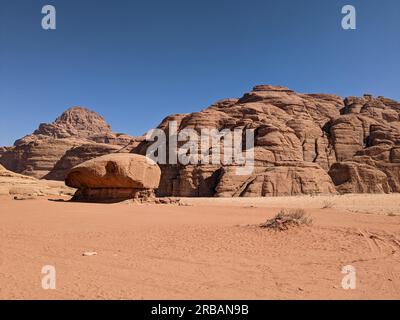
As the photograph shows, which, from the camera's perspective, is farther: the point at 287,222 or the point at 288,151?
the point at 288,151

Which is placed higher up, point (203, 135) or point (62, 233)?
point (203, 135)

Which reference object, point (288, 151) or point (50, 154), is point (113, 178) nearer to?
point (288, 151)

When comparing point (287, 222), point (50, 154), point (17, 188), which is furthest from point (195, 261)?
point (50, 154)

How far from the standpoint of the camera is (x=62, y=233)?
897cm

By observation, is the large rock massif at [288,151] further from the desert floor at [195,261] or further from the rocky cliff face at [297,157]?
the desert floor at [195,261]

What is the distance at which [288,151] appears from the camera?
43.0 metres

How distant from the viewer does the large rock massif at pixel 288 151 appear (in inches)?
1448

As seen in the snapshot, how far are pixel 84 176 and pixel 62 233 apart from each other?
11266 mm

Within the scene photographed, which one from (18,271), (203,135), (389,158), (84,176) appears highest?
(203,135)

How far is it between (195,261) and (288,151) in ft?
127

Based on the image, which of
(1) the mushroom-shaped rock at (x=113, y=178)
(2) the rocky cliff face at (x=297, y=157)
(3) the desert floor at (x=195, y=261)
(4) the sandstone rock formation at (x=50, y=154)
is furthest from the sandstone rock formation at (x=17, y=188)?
(4) the sandstone rock formation at (x=50, y=154)

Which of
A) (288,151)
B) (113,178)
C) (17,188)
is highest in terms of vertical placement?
(288,151)
